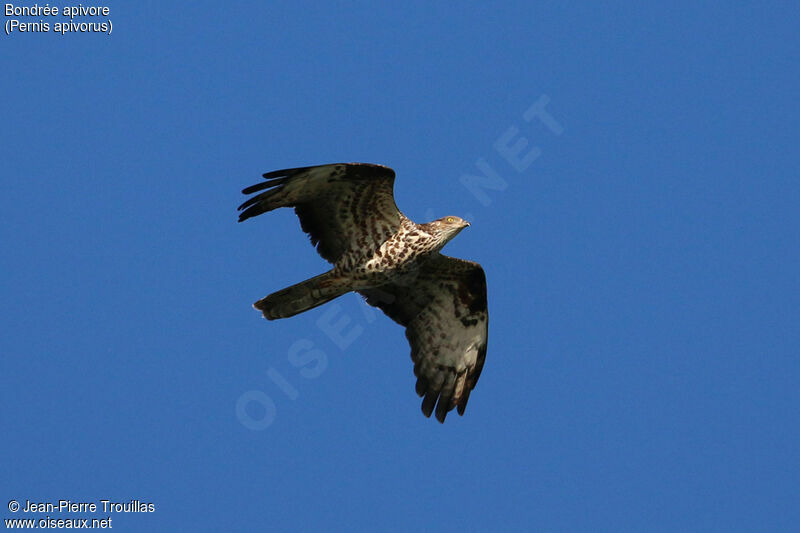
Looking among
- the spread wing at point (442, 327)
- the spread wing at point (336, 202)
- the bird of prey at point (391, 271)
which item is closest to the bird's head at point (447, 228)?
the bird of prey at point (391, 271)

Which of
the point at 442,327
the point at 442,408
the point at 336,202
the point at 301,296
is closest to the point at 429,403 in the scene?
the point at 442,408

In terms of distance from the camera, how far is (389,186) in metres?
13.7

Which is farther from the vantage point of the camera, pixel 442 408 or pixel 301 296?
pixel 442 408

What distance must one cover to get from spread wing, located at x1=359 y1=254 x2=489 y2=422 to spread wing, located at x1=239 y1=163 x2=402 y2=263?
1.06 meters

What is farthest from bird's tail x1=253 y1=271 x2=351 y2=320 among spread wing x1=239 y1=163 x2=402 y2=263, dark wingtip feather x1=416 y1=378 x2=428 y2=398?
dark wingtip feather x1=416 y1=378 x2=428 y2=398

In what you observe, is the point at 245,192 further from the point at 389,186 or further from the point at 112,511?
the point at 112,511

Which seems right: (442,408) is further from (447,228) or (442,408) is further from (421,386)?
(447,228)

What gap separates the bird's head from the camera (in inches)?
546

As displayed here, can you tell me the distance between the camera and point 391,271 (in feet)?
46.5

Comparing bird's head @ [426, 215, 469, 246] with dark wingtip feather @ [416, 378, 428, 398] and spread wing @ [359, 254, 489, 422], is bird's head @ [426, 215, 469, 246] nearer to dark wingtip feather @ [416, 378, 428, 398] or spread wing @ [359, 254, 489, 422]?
spread wing @ [359, 254, 489, 422]

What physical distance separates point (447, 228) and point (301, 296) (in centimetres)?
201

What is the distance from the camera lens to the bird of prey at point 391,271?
13.6 m

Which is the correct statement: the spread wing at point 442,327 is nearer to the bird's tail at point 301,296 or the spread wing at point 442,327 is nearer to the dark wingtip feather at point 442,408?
the dark wingtip feather at point 442,408

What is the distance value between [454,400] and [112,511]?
4.79 m
